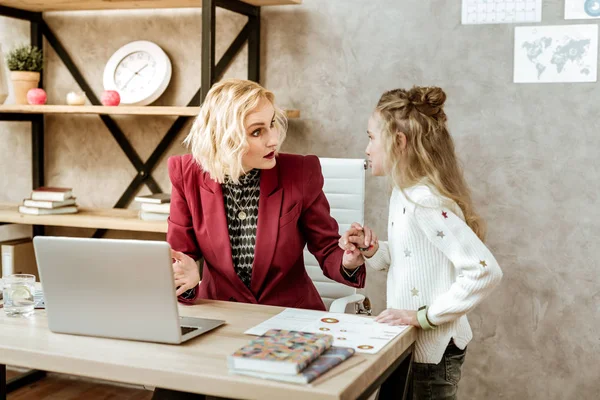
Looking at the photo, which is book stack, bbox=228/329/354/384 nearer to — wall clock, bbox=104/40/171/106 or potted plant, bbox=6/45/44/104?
wall clock, bbox=104/40/171/106

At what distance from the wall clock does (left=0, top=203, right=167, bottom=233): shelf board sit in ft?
1.57

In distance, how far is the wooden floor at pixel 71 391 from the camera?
3248 millimetres

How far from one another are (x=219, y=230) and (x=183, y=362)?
2.23 feet

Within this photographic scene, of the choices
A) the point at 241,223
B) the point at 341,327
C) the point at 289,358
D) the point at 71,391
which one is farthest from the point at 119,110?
the point at 289,358

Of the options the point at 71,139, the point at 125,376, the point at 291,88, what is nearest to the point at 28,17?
the point at 71,139

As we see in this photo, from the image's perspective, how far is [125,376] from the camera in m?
1.34

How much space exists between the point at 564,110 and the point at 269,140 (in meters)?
1.29

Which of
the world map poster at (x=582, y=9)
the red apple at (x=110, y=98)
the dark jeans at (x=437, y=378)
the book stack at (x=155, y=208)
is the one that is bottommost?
the dark jeans at (x=437, y=378)

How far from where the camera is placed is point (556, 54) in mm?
2729

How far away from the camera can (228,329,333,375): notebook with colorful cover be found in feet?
4.10

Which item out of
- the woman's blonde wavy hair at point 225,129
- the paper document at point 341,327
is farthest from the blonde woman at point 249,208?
the paper document at point 341,327

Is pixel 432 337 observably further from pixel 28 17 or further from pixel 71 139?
pixel 28 17

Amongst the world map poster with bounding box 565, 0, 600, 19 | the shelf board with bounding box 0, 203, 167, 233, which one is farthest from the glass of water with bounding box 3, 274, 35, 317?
the world map poster with bounding box 565, 0, 600, 19

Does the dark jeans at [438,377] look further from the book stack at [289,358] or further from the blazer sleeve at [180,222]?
the blazer sleeve at [180,222]
